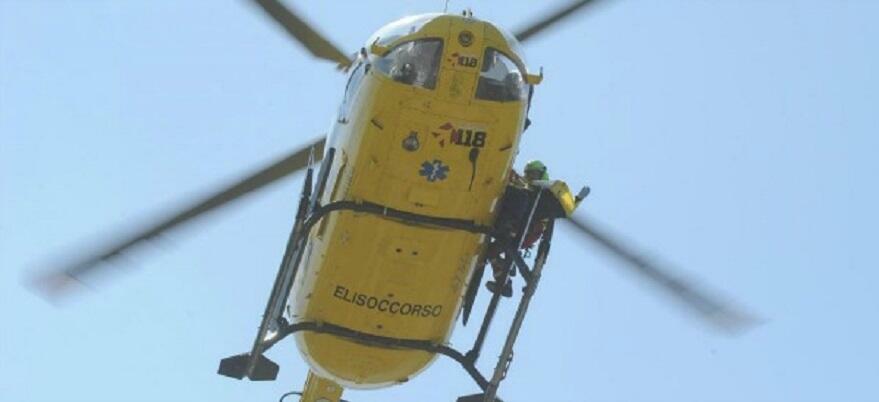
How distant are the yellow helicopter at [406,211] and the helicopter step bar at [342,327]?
0.06 feet

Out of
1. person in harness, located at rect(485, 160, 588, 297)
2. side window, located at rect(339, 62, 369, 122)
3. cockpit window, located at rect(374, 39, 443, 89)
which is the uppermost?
cockpit window, located at rect(374, 39, 443, 89)

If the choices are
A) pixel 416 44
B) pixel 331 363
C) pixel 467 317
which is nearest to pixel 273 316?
pixel 331 363

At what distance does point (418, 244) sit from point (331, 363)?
278 centimetres

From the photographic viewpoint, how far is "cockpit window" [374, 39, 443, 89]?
19906 millimetres

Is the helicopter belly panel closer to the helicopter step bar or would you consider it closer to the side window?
the helicopter step bar

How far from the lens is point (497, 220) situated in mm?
21469

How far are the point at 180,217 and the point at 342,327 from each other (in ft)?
8.61

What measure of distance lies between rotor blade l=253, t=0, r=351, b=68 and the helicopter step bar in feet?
4.78

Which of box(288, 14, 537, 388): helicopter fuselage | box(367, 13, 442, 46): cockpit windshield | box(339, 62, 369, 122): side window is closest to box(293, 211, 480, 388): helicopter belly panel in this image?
box(288, 14, 537, 388): helicopter fuselage

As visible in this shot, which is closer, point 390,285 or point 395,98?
point 395,98

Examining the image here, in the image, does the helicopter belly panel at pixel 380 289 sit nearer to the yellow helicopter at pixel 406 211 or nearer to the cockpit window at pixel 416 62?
the yellow helicopter at pixel 406 211

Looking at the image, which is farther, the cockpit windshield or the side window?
the side window

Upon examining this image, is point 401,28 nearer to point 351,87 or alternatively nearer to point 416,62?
point 416,62

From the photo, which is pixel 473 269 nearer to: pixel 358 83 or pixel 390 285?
pixel 390 285
